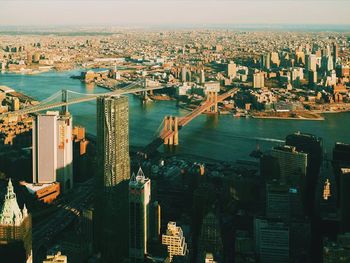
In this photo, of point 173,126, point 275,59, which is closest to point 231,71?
point 275,59

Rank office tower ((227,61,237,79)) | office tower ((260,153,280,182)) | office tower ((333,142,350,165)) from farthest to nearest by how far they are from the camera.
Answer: office tower ((227,61,237,79))
office tower ((333,142,350,165))
office tower ((260,153,280,182))

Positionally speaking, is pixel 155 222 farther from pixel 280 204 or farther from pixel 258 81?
pixel 258 81

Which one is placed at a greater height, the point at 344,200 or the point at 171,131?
the point at 171,131

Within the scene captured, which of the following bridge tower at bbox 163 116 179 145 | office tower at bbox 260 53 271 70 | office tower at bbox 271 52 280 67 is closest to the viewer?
bridge tower at bbox 163 116 179 145

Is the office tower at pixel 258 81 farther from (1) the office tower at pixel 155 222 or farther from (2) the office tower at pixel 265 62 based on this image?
(1) the office tower at pixel 155 222

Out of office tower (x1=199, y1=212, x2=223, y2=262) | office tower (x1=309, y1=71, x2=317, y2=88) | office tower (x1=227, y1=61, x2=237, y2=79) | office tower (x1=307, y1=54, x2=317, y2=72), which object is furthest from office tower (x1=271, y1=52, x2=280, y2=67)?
office tower (x1=199, y1=212, x2=223, y2=262)

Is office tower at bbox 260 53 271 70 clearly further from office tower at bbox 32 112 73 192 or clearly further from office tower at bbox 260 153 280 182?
office tower at bbox 32 112 73 192
